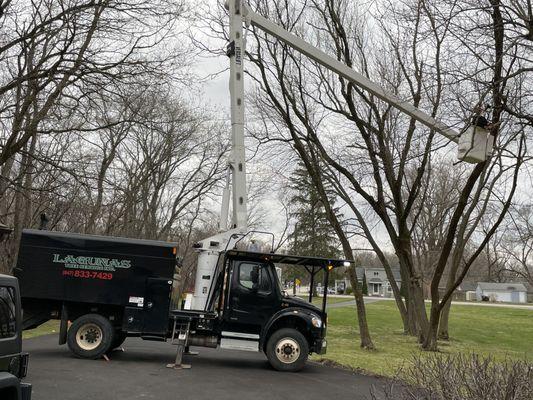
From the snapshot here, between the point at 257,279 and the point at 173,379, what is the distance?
10.5 feet

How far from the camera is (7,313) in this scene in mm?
4883

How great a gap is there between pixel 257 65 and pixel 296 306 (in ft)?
33.4

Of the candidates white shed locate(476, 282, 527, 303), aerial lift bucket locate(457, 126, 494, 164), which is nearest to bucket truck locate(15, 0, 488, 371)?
aerial lift bucket locate(457, 126, 494, 164)

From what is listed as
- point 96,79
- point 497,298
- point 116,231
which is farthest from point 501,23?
point 497,298

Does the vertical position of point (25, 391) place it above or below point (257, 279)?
below

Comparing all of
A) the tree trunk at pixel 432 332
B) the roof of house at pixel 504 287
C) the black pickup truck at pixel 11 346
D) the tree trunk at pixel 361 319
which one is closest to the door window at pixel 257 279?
the tree trunk at pixel 361 319

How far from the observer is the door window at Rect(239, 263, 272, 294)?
1231 cm

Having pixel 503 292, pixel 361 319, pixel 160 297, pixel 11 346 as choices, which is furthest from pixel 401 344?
pixel 503 292

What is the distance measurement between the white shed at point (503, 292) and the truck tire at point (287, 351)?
97102mm

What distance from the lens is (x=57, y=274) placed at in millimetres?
11789

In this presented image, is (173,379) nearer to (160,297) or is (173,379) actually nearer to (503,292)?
(160,297)

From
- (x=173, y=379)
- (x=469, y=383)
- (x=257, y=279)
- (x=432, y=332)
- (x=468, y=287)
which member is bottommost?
(x=173, y=379)

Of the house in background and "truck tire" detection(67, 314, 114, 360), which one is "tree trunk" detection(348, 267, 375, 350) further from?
the house in background

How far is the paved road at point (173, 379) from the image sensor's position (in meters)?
8.65
